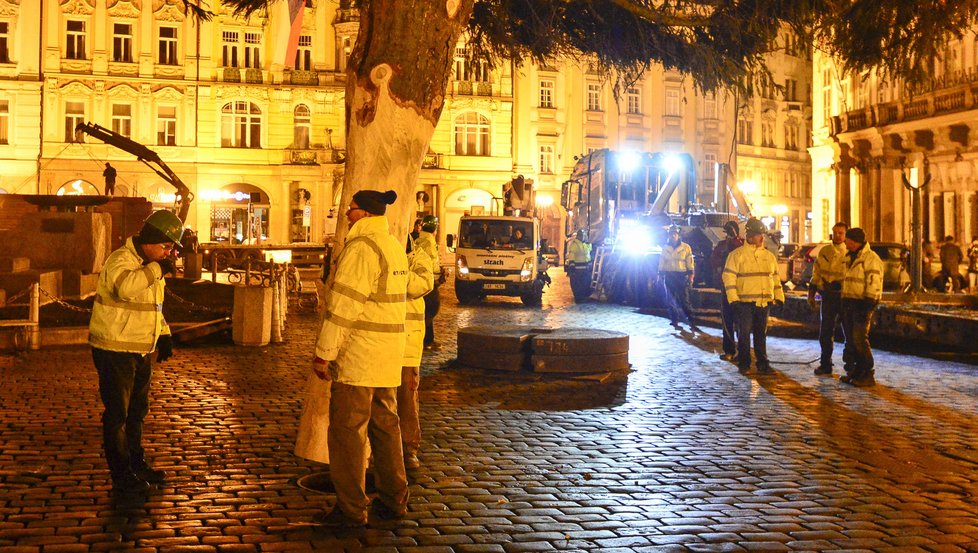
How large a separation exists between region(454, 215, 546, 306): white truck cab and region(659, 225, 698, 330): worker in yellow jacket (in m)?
6.94

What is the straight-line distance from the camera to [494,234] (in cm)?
2766

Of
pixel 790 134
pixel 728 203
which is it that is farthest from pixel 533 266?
pixel 790 134

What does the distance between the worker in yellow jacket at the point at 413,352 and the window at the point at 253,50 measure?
4762 centimetres

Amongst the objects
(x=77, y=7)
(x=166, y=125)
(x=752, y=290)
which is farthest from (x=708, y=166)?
(x=752, y=290)

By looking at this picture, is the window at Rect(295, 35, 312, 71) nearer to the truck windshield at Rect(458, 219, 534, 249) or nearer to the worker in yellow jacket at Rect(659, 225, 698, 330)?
the truck windshield at Rect(458, 219, 534, 249)

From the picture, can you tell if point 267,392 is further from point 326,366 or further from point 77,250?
point 77,250

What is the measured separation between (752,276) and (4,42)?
46.3 m

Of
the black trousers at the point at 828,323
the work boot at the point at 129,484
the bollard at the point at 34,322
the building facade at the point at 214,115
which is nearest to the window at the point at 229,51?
the building facade at the point at 214,115

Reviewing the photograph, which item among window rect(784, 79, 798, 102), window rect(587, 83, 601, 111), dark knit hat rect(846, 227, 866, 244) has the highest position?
window rect(784, 79, 798, 102)

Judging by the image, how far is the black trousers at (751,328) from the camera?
44.5 ft

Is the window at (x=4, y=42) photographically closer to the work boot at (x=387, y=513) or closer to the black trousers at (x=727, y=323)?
the black trousers at (x=727, y=323)

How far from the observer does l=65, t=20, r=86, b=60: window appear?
5144cm

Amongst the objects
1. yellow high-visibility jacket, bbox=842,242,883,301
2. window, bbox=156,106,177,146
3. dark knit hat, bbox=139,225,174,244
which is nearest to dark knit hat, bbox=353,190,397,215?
dark knit hat, bbox=139,225,174,244

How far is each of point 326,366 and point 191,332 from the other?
1063cm
